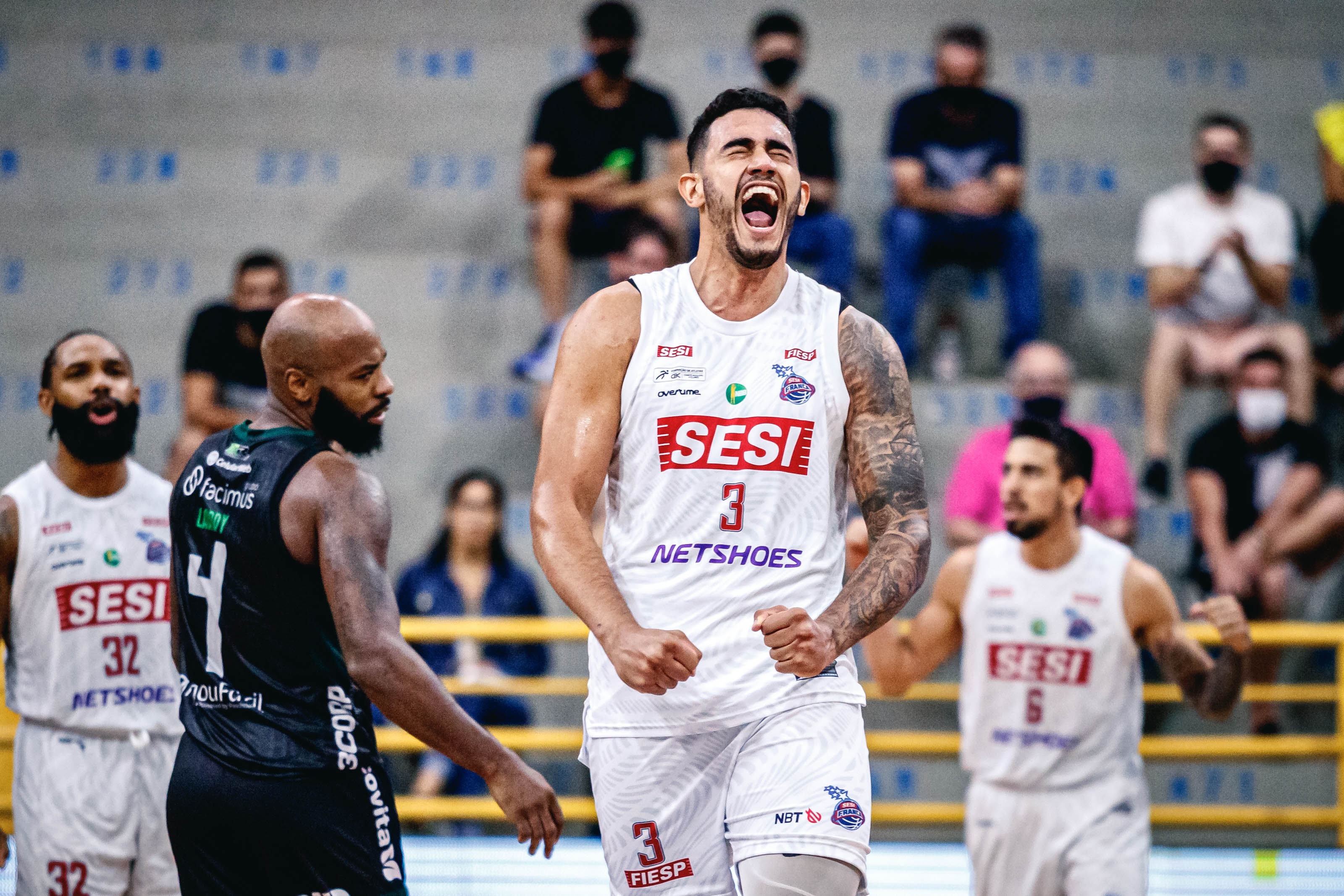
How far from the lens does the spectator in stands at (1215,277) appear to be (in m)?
7.94

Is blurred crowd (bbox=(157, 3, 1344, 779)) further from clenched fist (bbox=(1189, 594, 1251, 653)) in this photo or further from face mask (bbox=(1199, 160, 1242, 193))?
clenched fist (bbox=(1189, 594, 1251, 653))

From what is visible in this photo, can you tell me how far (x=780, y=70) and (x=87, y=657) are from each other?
4.96 m

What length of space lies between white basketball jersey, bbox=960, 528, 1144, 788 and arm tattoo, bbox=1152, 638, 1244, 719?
14cm

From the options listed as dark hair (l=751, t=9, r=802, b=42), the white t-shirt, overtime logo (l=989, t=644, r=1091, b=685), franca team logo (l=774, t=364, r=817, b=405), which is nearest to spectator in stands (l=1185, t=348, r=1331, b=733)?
the white t-shirt

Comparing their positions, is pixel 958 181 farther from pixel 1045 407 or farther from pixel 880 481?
pixel 880 481

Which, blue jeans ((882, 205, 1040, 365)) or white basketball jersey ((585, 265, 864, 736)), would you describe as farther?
blue jeans ((882, 205, 1040, 365))

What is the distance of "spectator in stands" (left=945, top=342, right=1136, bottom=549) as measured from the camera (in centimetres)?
696

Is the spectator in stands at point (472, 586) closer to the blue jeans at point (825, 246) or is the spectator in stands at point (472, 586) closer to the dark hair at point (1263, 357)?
the blue jeans at point (825, 246)

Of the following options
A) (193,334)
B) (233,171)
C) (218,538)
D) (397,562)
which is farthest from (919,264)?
(218,538)

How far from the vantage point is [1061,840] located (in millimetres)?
5188

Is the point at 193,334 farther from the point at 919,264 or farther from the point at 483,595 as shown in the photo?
the point at 919,264

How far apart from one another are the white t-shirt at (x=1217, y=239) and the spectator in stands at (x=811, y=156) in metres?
1.74

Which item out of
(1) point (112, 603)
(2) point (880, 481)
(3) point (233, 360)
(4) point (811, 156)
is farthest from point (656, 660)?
(4) point (811, 156)

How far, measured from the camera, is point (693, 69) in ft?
32.9
